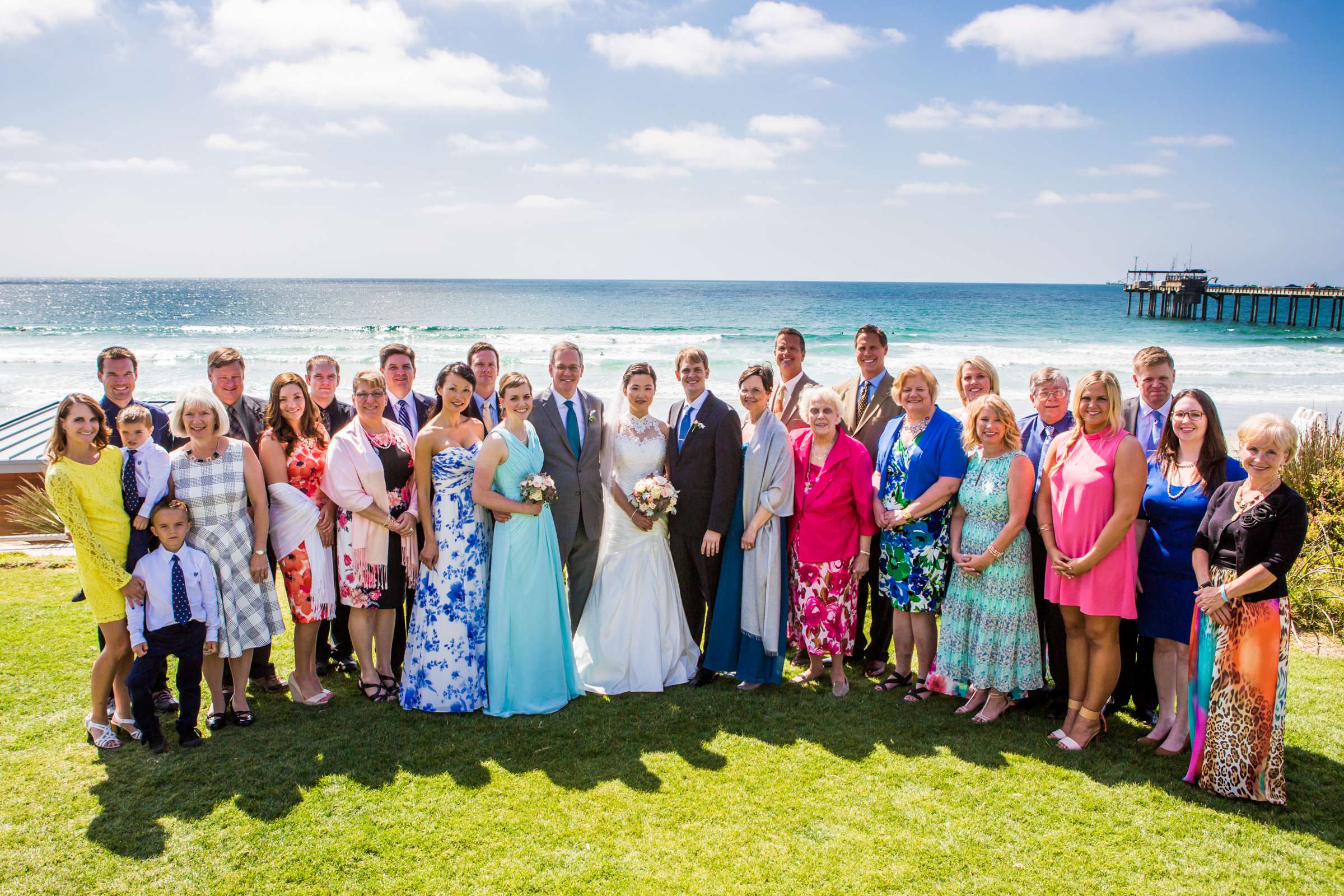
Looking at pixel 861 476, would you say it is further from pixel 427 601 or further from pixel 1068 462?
pixel 427 601

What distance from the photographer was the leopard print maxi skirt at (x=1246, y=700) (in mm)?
3977

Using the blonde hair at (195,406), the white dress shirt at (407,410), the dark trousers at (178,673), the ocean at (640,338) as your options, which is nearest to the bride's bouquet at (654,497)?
the ocean at (640,338)

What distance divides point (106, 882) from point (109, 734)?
140cm

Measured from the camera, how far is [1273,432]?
12.7ft

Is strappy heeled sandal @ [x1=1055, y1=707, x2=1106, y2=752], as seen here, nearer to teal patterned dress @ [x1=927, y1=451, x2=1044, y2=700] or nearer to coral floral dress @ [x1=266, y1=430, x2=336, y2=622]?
teal patterned dress @ [x1=927, y1=451, x2=1044, y2=700]

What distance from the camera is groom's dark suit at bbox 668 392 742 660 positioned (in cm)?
548

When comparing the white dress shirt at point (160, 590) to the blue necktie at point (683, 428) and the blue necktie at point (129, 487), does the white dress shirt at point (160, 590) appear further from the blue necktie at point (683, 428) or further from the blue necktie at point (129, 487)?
the blue necktie at point (683, 428)

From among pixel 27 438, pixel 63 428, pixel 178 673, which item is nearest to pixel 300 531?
pixel 178 673

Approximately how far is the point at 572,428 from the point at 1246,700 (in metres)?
4.19

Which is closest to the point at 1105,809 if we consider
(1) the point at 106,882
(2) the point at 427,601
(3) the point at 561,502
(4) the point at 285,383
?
(3) the point at 561,502

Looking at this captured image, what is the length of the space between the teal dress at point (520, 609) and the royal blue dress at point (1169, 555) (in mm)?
3522

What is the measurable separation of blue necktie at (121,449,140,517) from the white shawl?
2.26ft

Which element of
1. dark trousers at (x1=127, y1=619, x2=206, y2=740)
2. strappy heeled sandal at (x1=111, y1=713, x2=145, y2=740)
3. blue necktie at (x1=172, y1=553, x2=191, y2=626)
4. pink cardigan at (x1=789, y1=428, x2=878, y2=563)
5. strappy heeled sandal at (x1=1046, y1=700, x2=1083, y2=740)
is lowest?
strappy heeled sandal at (x1=111, y1=713, x2=145, y2=740)

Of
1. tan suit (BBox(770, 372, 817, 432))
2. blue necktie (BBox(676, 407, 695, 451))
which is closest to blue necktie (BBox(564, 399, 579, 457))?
blue necktie (BBox(676, 407, 695, 451))
